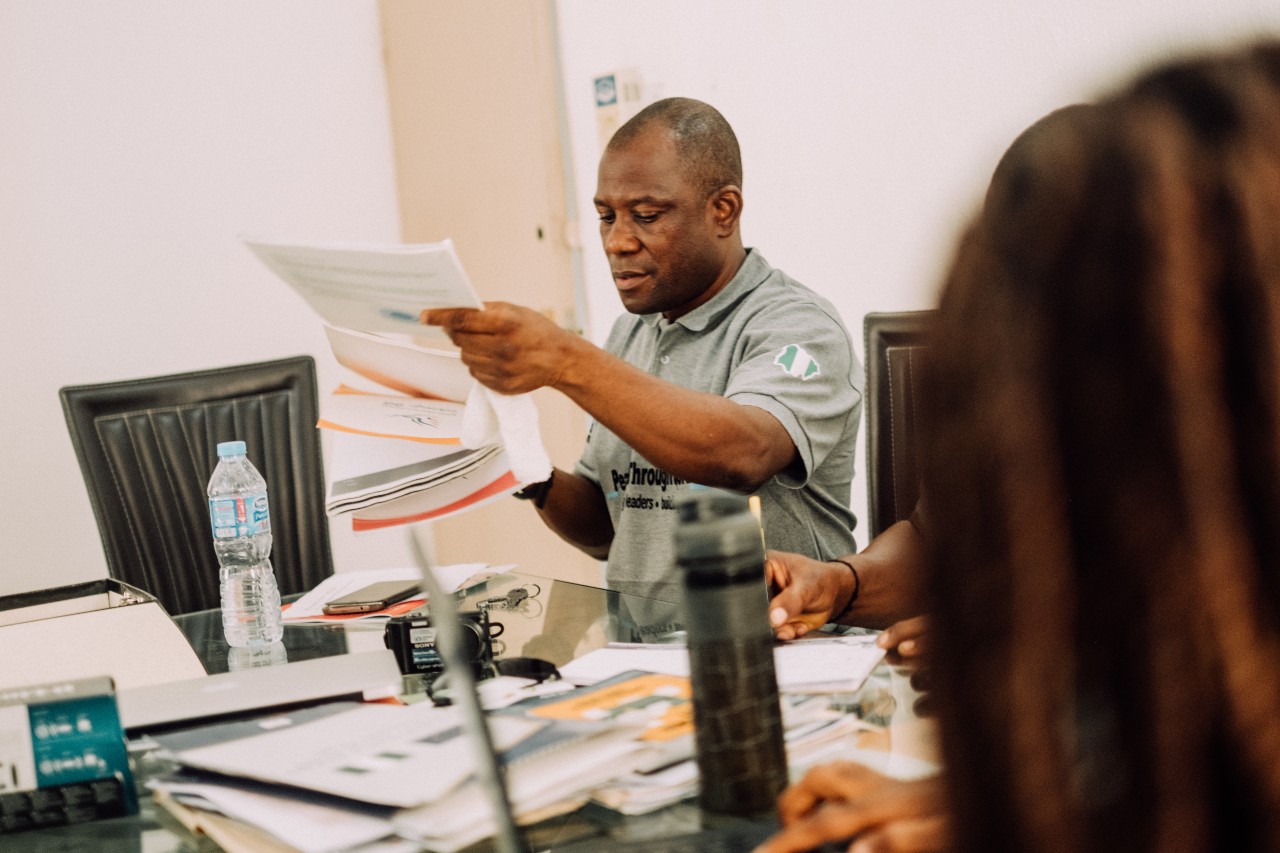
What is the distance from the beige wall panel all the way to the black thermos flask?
2.52 m

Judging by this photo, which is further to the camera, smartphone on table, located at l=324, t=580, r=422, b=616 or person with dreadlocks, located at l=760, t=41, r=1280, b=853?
smartphone on table, located at l=324, t=580, r=422, b=616

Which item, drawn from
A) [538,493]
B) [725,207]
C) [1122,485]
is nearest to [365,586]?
[538,493]

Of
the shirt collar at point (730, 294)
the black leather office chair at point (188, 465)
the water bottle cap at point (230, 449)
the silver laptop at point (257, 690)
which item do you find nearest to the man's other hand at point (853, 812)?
the silver laptop at point (257, 690)

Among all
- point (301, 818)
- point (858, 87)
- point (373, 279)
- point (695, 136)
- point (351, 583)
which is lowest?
point (351, 583)

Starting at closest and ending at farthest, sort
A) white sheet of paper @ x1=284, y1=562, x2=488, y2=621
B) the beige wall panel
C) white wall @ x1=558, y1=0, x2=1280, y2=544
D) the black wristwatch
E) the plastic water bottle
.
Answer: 1. the plastic water bottle
2. white sheet of paper @ x1=284, y1=562, x2=488, y2=621
3. the black wristwatch
4. white wall @ x1=558, y1=0, x2=1280, y2=544
5. the beige wall panel

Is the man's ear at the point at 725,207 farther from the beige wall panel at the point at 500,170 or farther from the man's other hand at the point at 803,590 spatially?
the beige wall panel at the point at 500,170

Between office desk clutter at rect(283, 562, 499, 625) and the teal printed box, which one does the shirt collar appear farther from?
the teal printed box

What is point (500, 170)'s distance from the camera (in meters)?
3.42

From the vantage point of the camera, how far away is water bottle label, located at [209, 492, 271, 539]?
169 cm

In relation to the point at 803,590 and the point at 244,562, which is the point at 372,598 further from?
the point at 803,590

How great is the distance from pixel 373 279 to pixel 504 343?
185 millimetres

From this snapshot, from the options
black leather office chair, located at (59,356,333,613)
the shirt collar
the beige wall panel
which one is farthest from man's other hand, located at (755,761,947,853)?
the beige wall panel

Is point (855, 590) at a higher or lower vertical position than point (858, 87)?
lower

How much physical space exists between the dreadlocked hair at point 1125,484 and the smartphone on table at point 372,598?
1.32 meters
